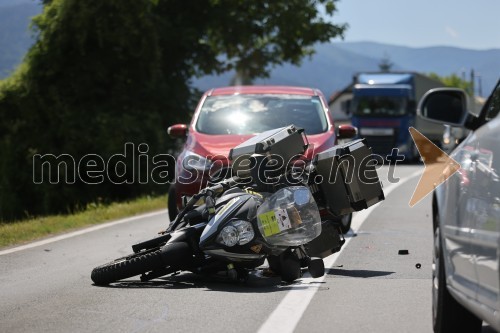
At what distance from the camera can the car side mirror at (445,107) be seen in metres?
6.91

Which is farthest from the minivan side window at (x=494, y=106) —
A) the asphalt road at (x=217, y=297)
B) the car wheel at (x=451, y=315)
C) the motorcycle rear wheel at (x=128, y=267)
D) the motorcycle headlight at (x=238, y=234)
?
the motorcycle rear wheel at (x=128, y=267)

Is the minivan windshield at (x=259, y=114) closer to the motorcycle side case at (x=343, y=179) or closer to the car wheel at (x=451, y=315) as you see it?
the motorcycle side case at (x=343, y=179)

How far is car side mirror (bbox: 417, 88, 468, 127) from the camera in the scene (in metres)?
6.91

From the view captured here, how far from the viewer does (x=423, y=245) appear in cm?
1275

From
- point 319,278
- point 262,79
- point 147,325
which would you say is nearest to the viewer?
point 147,325

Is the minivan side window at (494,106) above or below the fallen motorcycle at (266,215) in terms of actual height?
above

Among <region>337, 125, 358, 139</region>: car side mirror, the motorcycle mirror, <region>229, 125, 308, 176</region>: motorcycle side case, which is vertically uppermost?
<region>229, 125, 308, 176</region>: motorcycle side case

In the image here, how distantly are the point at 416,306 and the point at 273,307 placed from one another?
3.40 ft

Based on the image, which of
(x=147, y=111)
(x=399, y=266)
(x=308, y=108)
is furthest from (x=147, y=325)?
(x=147, y=111)

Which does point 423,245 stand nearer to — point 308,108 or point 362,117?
point 308,108

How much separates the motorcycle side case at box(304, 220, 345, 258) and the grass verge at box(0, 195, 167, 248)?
16.8 feet

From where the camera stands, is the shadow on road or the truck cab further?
the truck cab

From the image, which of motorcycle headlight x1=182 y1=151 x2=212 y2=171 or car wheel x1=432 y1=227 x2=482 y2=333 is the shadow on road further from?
car wheel x1=432 y1=227 x2=482 y2=333

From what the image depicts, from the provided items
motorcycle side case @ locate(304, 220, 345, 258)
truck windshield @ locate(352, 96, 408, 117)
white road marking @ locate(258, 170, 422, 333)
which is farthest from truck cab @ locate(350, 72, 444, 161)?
motorcycle side case @ locate(304, 220, 345, 258)
